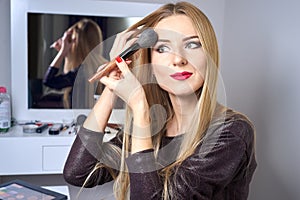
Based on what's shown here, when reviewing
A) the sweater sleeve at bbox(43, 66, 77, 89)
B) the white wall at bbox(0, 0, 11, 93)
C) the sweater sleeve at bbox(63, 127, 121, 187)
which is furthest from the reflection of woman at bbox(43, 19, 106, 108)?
the sweater sleeve at bbox(63, 127, 121, 187)

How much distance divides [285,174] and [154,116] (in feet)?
1.71

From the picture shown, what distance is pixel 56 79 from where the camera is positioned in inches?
61.7

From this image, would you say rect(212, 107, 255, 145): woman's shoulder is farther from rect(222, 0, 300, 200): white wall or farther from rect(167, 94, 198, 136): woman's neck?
rect(222, 0, 300, 200): white wall

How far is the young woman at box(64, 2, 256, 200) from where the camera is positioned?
2.14ft

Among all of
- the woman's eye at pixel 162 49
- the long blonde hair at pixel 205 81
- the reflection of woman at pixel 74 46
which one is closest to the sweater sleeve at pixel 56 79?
the reflection of woman at pixel 74 46

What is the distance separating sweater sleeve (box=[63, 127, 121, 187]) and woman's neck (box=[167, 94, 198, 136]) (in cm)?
19

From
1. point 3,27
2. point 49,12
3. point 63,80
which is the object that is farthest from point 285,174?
point 3,27

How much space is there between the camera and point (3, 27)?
5.00 ft

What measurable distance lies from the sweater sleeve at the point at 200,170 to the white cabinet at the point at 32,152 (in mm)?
805

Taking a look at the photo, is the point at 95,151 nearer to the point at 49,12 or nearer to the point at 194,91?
the point at 194,91

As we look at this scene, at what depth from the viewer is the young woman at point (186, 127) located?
0.65 meters

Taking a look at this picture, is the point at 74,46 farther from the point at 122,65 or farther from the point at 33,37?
the point at 122,65

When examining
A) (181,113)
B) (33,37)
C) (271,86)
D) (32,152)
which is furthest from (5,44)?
(271,86)

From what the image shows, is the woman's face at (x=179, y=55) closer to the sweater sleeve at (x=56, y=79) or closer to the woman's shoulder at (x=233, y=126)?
the woman's shoulder at (x=233, y=126)
